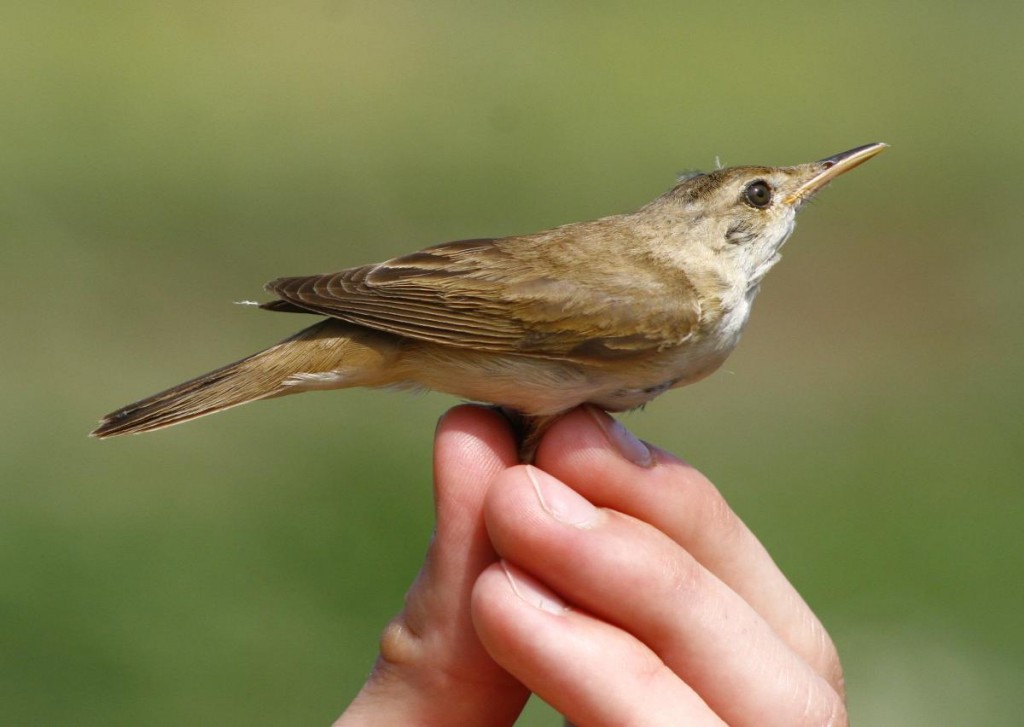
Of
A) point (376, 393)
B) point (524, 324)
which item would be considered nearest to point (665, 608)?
point (524, 324)

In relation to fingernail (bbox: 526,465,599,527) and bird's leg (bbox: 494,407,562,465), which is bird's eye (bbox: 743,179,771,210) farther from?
fingernail (bbox: 526,465,599,527)

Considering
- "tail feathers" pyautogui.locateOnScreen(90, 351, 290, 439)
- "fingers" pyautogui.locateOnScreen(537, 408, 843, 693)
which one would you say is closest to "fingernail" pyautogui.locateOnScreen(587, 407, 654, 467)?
"fingers" pyautogui.locateOnScreen(537, 408, 843, 693)

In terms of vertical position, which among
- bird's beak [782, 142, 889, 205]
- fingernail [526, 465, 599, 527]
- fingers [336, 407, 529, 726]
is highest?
bird's beak [782, 142, 889, 205]

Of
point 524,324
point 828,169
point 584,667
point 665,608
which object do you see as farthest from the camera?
point 828,169

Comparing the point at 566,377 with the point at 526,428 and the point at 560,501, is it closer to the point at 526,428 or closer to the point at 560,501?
the point at 526,428

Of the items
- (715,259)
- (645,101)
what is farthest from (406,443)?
(645,101)

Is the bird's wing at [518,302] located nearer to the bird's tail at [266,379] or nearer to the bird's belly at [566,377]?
the bird's belly at [566,377]
